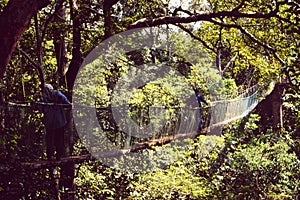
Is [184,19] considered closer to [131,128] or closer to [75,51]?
[75,51]

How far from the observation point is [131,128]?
6633mm

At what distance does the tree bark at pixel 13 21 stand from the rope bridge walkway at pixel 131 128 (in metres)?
1.40

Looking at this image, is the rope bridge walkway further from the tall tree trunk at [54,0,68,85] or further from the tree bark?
the tree bark

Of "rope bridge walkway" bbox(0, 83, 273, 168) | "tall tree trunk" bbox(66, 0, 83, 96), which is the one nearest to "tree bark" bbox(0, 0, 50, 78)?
"rope bridge walkway" bbox(0, 83, 273, 168)

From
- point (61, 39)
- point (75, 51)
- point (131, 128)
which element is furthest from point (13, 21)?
point (131, 128)

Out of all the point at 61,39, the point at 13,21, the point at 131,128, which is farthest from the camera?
the point at 131,128

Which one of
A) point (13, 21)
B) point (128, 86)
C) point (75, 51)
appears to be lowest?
point (128, 86)

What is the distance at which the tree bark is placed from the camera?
216 cm

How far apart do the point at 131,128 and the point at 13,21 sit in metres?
4.60

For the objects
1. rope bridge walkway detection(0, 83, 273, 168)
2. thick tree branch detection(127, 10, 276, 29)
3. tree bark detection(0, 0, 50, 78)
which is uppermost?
thick tree branch detection(127, 10, 276, 29)

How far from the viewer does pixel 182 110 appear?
7.58 m

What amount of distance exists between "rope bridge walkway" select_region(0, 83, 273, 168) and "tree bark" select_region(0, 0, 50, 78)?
4.59ft

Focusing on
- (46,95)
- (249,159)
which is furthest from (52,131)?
(249,159)

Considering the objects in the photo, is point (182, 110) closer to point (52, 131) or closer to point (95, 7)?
point (95, 7)
